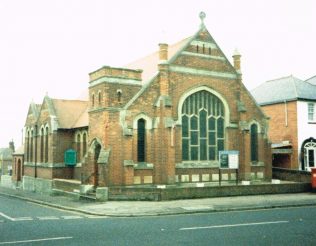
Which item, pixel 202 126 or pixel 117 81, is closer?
pixel 117 81

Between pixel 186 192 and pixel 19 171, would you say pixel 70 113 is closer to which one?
pixel 19 171

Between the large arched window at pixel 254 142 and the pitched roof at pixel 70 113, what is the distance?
42.9ft

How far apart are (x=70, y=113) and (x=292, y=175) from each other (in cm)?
1939

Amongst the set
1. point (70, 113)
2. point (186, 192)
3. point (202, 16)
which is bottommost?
point (186, 192)

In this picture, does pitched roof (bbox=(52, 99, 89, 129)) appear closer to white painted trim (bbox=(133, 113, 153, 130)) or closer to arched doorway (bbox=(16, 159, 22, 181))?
white painted trim (bbox=(133, 113, 153, 130))

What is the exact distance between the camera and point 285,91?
124ft

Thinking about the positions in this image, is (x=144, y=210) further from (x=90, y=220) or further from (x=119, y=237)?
(x=119, y=237)

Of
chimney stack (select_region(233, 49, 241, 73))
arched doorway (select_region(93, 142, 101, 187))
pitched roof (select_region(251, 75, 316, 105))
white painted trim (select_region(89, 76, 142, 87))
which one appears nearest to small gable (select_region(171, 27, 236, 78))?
chimney stack (select_region(233, 49, 241, 73))

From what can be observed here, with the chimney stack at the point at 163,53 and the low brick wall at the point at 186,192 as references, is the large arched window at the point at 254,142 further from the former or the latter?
the chimney stack at the point at 163,53

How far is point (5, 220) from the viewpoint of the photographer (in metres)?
15.9

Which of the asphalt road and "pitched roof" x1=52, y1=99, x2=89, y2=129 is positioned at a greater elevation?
"pitched roof" x1=52, y1=99, x2=89, y2=129

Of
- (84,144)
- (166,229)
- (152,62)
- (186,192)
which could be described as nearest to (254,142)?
(186,192)

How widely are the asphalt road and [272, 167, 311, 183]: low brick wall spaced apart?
44.2 ft

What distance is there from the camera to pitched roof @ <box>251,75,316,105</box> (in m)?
36.3
